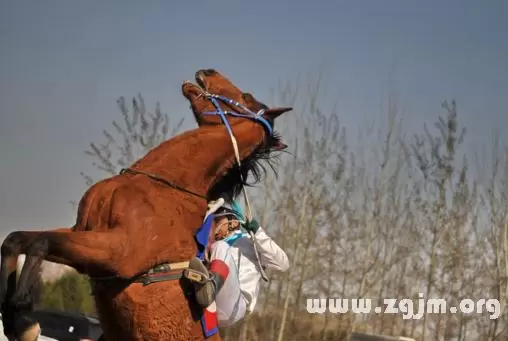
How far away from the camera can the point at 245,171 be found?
377 centimetres

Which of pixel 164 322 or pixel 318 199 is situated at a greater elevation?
pixel 318 199

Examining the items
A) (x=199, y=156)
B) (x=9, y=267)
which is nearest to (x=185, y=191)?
(x=199, y=156)

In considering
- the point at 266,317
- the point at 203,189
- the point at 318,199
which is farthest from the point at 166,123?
the point at 203,189

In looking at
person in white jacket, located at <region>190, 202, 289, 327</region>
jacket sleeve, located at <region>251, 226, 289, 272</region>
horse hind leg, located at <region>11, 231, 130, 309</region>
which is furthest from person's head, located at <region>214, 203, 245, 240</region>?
horse hind leg, located at <region>11, 231, 130, 309</region>

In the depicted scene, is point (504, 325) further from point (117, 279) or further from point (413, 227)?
point (117, 279)

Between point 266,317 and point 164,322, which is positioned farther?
point 266,317

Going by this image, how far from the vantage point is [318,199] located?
1312 cm

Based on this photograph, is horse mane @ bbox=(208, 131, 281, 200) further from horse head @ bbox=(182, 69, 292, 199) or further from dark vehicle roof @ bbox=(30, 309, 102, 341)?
dark vehicle roof @ bbox=(30, 309, 102, 341)

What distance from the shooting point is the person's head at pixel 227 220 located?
3.81m

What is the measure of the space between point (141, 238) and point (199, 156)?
20.0 inches

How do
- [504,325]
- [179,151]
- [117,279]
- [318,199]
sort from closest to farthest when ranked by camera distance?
[117,279]
[179,151]
[504,325]
[318,199]

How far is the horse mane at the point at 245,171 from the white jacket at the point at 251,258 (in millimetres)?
226

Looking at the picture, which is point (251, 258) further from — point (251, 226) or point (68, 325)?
point (68, 325)

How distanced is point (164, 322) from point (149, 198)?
0.51m
